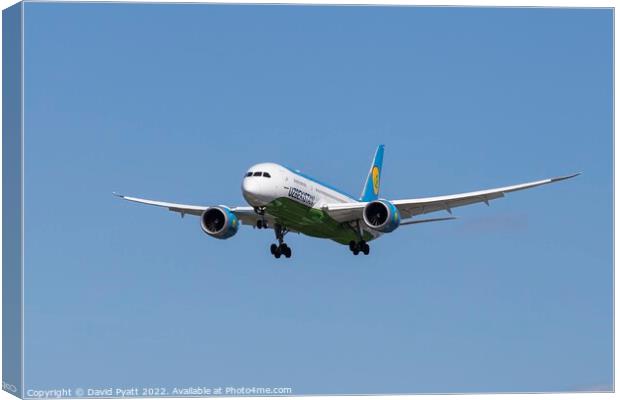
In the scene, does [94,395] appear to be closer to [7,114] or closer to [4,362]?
[4,362]

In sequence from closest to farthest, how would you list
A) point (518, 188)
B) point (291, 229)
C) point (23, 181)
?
point (23, 181)
point (518, 188)
point (291, 229)

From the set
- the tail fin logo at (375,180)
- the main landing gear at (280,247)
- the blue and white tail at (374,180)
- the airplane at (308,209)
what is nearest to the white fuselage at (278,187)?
the airplane at (308,209)

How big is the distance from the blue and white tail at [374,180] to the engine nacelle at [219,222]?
29.8 feet

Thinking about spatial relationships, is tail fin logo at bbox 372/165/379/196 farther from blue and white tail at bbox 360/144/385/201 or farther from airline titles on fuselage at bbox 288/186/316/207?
airline titles on fuselage at bbox 288/186/316/207

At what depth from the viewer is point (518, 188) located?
52.7 m

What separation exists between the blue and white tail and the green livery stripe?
6.11 meters

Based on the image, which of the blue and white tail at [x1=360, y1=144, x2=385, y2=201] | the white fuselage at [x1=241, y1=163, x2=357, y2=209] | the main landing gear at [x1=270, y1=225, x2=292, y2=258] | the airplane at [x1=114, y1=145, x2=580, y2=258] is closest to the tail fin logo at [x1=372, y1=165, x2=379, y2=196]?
the blue and white tail at [x1=360, y1=144, x2=385, y2=201]

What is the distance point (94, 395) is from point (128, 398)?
1066mm

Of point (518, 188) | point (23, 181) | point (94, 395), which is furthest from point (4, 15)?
point (518, 188)

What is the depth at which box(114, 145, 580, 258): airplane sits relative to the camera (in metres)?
54.0

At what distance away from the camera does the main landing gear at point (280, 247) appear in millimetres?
58969

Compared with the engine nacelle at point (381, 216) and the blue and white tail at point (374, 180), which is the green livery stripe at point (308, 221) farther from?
the blue and white tail at point (374, 180)

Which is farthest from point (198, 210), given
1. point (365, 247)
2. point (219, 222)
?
point (365, 247)

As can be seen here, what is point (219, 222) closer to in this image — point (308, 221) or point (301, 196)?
point (308, 221)
